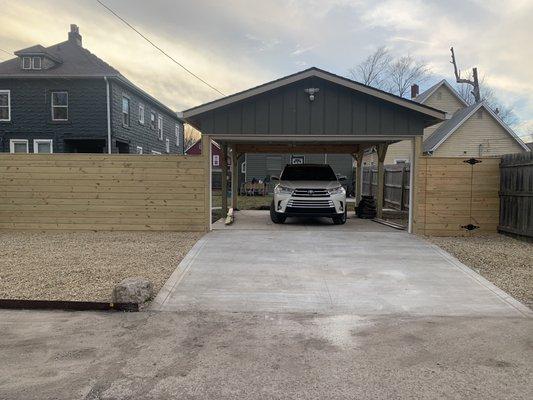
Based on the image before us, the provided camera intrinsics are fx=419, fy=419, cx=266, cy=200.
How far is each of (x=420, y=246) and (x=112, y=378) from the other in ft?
22.7

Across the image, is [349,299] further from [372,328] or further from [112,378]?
[112,378]

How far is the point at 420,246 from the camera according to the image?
28.2ft

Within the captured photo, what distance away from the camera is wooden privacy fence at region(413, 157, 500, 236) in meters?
9.98

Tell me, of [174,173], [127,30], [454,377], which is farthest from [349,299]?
[127,30]

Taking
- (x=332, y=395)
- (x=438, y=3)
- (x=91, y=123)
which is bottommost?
(x=332, y=395)

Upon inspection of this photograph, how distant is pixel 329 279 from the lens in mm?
6219

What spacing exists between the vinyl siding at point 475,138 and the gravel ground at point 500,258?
15273 millimetres

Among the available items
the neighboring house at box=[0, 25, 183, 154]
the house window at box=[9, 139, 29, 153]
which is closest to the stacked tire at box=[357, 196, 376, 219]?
the neighboring house at box=[0, 25, 183, 154]

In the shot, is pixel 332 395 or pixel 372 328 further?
pixel 372 328

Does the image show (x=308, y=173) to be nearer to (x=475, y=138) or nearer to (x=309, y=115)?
(x=309, y=115)

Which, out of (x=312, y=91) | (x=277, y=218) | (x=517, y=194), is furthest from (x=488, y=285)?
(x=277, y=218)

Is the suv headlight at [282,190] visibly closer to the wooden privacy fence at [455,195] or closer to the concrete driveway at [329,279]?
the concrete driveway at [329,279]

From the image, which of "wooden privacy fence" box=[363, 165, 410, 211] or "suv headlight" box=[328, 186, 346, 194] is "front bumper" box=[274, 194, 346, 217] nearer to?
"suv headlight" box=[328, 186, 346, 194]

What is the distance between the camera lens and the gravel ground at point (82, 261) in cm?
543
